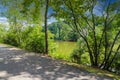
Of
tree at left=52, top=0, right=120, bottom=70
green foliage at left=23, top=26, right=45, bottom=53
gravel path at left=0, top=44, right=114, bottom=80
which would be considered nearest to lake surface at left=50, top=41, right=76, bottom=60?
green foliage at left=23, top=26, right=45, bottom=53

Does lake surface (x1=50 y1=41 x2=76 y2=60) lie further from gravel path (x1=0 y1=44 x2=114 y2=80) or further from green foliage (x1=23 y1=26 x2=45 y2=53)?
gravel path (x1=0 y1=44 x2=114 y2=80)

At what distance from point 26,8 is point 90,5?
3.99m

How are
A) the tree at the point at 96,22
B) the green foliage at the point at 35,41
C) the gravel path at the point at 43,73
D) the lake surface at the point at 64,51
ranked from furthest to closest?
the green foliage at the point at 35,41, the lake surface at the point at 64,51, the tree at the point at 96,22, the gravel path at the point at 43,73

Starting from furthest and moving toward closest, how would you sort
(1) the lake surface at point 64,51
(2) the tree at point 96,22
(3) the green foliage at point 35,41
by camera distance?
(3) the green foliage at point 35,41, (1) the lake surface at point 64,51, (2) the tree at point 96,22

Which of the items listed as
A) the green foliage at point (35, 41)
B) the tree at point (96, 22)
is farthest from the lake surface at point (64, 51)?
the tree at point (96, 22)

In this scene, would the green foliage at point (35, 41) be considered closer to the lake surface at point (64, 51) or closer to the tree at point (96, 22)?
the lake surface at point (64, 51)

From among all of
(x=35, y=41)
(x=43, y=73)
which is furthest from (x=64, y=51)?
(x=43, y=73)

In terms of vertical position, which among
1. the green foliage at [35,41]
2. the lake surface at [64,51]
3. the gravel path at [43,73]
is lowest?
the lake surface at [64,51]

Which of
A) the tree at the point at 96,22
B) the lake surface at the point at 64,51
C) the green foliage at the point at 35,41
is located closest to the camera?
the tree at the point at 96,22

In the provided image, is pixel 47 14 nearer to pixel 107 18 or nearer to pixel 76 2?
pixel 76 2

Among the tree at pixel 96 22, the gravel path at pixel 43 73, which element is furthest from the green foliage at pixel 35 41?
the gravel path at pixel 43 73

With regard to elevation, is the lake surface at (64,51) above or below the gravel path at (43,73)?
below

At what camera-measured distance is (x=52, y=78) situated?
589cm

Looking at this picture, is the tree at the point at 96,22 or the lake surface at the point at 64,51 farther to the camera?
the lake surface at the point at 64,51
